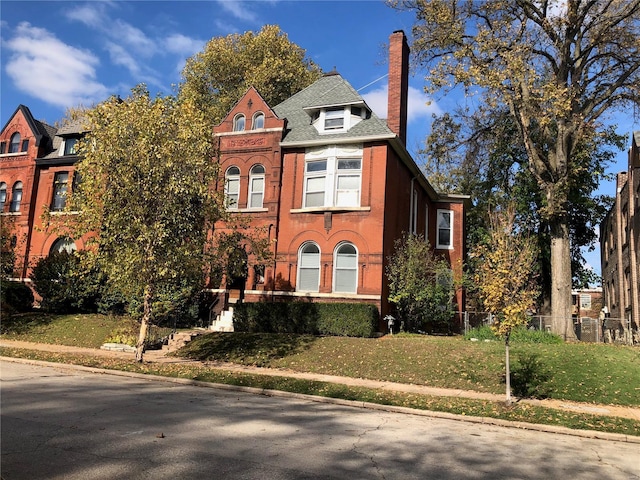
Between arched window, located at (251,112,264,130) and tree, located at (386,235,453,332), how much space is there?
8.65 meters

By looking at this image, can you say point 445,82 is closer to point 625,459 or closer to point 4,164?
point 625,459

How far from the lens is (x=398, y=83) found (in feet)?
81.6

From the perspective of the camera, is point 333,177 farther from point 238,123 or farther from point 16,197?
point 16,197

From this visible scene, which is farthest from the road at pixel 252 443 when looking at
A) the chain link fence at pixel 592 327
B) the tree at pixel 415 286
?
the chain link fence at pixel 592 327

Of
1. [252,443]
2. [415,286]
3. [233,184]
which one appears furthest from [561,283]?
[252,443]

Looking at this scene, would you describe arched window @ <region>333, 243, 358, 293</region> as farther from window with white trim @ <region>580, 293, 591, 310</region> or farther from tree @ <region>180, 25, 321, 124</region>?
window with white trim @ <region>580, 293, 591, 310</region>

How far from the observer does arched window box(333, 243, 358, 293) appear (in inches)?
867

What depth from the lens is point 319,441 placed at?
303 inches

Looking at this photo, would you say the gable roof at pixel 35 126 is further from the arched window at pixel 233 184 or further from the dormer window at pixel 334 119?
the dormer window at pixel 334 119

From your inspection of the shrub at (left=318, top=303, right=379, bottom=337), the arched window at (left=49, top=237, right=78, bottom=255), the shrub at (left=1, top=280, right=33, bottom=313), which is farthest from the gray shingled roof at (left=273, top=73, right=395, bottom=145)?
the shrub at (left=1, top=280, right=33, bottom=313)

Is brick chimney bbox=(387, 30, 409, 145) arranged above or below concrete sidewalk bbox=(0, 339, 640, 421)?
above

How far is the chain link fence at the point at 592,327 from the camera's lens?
894 inches

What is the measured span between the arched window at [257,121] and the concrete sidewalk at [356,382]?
37.1 ft

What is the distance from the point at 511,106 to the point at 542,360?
11.4 metres
